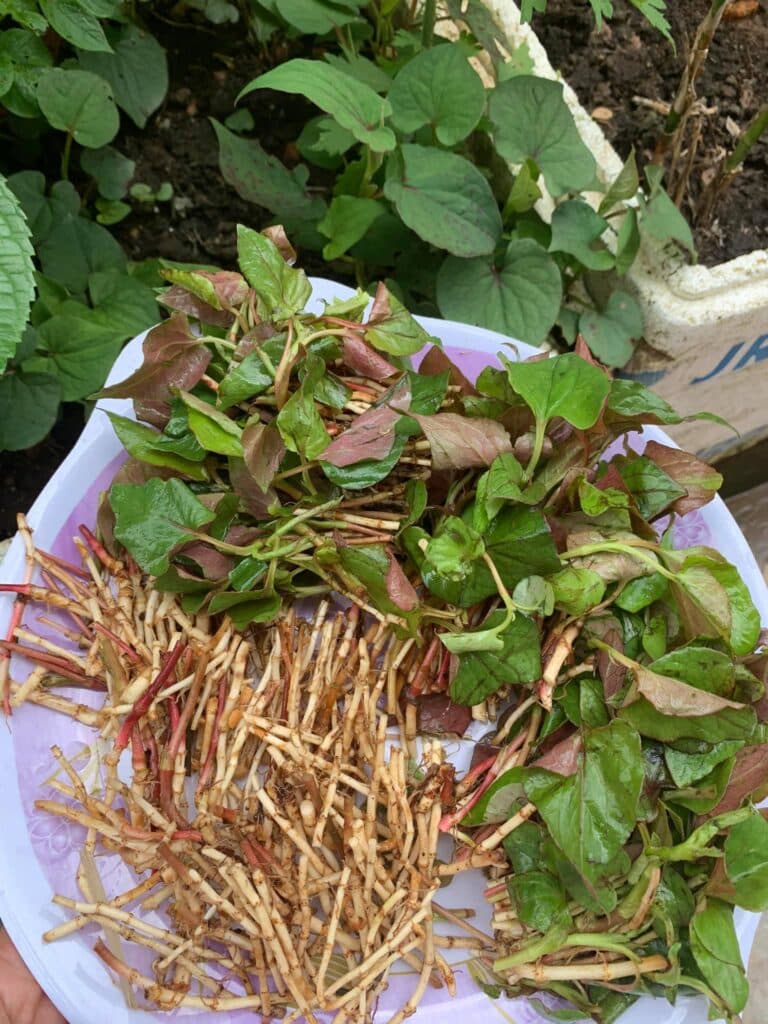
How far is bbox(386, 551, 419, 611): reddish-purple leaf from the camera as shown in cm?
65

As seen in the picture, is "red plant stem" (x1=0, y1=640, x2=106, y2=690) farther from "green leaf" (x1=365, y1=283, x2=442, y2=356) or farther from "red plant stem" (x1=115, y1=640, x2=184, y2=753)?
"green leaf" (x1=365, y1=283, x2=442, y2=356)

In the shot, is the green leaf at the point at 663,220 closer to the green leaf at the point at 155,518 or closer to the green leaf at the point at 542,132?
the green leaf at the point at 542,132

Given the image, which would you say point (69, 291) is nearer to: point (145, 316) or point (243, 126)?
point (145, 316)

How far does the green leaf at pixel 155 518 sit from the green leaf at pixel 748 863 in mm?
461

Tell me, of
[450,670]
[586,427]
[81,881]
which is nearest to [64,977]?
[81,881]

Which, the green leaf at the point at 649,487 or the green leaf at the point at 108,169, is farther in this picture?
the green leaf at the point at 108,169

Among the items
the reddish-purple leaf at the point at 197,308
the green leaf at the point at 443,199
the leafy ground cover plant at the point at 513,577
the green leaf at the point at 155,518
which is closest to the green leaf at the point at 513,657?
the leafy ground cover plant at the point at 513,577

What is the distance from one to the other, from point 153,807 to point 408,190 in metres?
0.65

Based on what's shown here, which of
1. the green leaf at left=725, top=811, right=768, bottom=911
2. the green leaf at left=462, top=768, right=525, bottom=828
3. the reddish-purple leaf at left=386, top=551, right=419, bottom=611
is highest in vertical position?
the reddish-purple leaf at left=386, top=551, right=419, bottom=611

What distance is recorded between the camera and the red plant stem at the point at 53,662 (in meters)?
0.71

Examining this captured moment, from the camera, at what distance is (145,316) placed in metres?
1.02

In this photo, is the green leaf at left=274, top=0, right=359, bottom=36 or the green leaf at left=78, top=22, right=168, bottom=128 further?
the green leaf at left=78, top=22, right=168, bottom=128

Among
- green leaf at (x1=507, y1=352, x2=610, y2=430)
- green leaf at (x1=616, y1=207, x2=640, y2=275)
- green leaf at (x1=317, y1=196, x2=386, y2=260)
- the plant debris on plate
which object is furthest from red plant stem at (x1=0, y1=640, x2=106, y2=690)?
green leaf at (x1=616, y1=207, x2=640, y2=275)

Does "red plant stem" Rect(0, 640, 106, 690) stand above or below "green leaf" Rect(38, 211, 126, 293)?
below
